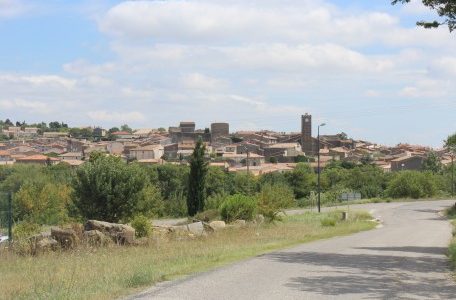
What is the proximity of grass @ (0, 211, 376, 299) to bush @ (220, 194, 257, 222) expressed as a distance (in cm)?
732

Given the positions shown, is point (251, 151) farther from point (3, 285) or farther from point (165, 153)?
point (3, 285)

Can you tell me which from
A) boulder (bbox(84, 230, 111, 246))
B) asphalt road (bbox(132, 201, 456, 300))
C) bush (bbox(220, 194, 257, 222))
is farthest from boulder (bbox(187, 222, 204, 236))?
asphalt road (bbox(132, 201, 456, 300))

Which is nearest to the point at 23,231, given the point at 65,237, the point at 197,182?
the point at 65,237

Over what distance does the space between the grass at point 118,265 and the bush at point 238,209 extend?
24.0ft

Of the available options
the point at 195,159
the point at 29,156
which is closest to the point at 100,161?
the point at 195,159

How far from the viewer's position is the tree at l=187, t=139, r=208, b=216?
2039 inches

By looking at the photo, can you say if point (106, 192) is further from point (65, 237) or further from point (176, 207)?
point (176, 207)

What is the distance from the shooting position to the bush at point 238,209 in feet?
103

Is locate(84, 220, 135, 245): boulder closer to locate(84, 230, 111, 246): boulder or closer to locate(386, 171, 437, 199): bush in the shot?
locate(84, 230, 111, 246): boulder

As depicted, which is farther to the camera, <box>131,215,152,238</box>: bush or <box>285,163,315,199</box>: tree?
<box>285,163,315,199</box>: tree

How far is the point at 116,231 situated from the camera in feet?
67.1

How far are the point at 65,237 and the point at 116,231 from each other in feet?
6.11

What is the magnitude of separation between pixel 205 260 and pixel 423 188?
76.9m

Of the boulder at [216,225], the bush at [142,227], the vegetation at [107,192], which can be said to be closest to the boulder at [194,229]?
the boulder at [216,225]
